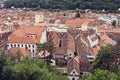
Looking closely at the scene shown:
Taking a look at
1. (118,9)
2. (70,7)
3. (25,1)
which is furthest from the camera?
(25,1)

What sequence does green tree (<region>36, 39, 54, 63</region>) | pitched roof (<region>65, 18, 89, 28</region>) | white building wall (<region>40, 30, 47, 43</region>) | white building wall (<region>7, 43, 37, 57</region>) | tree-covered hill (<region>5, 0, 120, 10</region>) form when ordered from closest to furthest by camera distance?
1. green tree (<region>36, 39, 54, 63</region>)
2. white building wall (<region>7, 43, 37, 57</region>)
3. white building wall (<region>40, 30, 47, 43</region>)
4. pitched roof (<region>65, 18, 89, 28</region>)
5. tree-covered hill (<region>5, 0, 120, 10</region>)

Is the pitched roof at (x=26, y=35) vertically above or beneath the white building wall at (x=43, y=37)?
above

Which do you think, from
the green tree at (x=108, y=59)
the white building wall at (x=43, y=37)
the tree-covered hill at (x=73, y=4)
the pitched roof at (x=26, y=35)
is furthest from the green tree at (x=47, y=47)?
the tree-covered hill at (x=73, y=4)

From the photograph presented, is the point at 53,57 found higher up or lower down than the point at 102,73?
lower down

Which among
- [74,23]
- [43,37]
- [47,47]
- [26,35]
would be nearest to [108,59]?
[47,47]

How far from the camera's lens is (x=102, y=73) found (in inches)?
861

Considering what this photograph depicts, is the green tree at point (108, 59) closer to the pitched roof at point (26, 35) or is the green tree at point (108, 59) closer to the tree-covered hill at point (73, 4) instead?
the pitched roof at point (26, 35)

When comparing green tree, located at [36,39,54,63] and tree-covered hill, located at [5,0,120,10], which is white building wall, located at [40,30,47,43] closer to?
green tree, located at [36,39,54,63]

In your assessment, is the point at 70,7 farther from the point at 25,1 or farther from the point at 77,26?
the point at 77,26

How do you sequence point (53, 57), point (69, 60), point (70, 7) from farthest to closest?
1. point (70, 7)
2. point (53, 57)
3. point (69, 60)

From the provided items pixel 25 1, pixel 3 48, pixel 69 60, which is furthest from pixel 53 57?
pixel 25 1

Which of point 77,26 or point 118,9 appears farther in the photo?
point 118,9

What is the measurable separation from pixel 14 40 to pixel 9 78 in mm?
10689

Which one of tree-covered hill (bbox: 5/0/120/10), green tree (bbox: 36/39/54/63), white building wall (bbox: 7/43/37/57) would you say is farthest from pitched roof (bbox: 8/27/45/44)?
tree-covered hill (bbox: 5/0/120/10)
